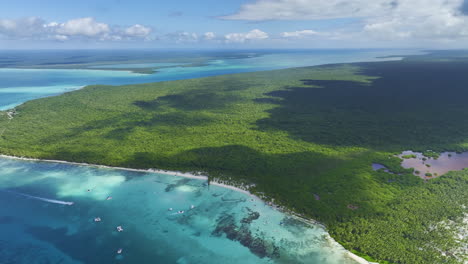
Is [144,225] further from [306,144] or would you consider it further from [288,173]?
[306,144]

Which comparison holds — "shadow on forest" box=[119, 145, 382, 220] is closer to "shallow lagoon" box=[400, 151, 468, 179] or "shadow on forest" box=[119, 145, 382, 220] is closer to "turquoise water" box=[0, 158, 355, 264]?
"turquoise water" box=[0, 158, 355, 264]

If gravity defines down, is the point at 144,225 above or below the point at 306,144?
below

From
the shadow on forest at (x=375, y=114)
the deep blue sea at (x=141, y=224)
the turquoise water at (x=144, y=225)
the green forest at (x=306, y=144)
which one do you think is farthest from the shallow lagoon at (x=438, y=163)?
the turquoise water at (x=144, y=225)

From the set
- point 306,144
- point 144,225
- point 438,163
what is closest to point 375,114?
point 438,163

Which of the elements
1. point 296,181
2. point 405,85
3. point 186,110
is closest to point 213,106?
point 186,110

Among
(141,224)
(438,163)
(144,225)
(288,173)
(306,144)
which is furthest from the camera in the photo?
(306,144)

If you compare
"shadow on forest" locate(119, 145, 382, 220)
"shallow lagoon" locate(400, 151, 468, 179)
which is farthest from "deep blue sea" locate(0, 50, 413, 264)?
"shallow lagoon" locate(400, 151, 468, 179)
